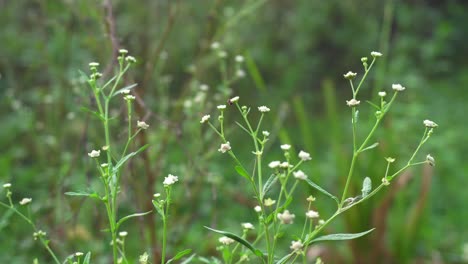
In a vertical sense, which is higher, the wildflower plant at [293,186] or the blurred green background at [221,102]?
the wildflower plant at [293,186]

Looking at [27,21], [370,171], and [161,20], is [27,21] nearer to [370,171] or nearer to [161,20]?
[161,20]

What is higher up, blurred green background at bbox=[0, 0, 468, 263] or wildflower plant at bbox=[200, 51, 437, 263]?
wildflower plant at bbox=[200, 51, 437, 263]

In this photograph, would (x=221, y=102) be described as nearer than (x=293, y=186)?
No

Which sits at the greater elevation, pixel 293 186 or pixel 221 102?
pixel 293 186

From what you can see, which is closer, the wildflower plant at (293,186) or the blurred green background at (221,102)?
the wildflower plant at (293,186)

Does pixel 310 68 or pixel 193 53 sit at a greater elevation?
pixel 193 53

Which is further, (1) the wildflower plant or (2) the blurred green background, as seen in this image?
(2) the blurred green background

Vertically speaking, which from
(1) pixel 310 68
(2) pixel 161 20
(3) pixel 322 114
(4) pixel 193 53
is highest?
(2) pixel 161 20

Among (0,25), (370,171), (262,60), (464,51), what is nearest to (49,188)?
(0,25)
